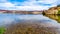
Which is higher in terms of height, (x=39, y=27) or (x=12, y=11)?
(x=12, y=11)

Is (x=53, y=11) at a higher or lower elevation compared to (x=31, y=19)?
higher

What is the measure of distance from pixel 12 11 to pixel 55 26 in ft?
2.68

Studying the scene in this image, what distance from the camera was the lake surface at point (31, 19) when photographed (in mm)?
2209

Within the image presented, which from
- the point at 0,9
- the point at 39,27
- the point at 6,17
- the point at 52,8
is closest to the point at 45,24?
the point at 39,27

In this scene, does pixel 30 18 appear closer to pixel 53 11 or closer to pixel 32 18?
pixel 32 18

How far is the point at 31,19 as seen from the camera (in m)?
2.24

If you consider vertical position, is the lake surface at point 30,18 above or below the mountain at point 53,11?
below

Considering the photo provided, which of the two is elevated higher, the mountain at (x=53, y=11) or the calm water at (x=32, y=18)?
the mountain at (x=53, y=11)

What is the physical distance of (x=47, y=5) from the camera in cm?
227

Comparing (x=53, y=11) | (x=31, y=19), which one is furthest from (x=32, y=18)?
(x=53, y=11)

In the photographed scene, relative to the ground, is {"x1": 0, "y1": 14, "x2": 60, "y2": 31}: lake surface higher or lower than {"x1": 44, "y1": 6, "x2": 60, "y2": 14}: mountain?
lower

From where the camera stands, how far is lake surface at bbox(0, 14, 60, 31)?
2209mm

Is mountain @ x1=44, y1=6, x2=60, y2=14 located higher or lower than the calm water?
higher

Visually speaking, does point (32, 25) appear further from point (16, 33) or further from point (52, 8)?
point (52, 8)
